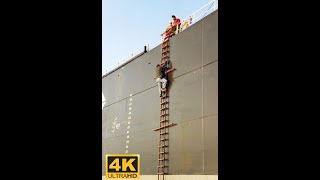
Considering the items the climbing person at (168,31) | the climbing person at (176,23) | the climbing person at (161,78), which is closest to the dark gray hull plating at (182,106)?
the climbing person at (161,78)

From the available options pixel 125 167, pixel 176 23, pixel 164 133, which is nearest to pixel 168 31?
pixel 176 23

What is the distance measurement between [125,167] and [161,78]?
2.49m

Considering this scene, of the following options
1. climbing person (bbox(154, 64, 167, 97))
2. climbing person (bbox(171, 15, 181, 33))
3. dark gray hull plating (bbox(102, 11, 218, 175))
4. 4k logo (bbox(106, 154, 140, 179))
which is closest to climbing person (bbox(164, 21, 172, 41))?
climbing person (bbox(171, 15, 181, 33))

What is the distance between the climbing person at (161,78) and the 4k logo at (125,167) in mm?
2059

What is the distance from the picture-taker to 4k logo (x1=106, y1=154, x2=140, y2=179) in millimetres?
7769

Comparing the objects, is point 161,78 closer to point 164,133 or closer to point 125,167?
point 164,133

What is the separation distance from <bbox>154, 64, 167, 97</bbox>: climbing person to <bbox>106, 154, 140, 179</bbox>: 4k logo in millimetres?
2059

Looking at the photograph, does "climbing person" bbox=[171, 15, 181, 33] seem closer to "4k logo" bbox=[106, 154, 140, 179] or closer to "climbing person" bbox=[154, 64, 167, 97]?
"climbing person" bbox=[154, 64, 167, 97]

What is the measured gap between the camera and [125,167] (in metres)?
8.38
